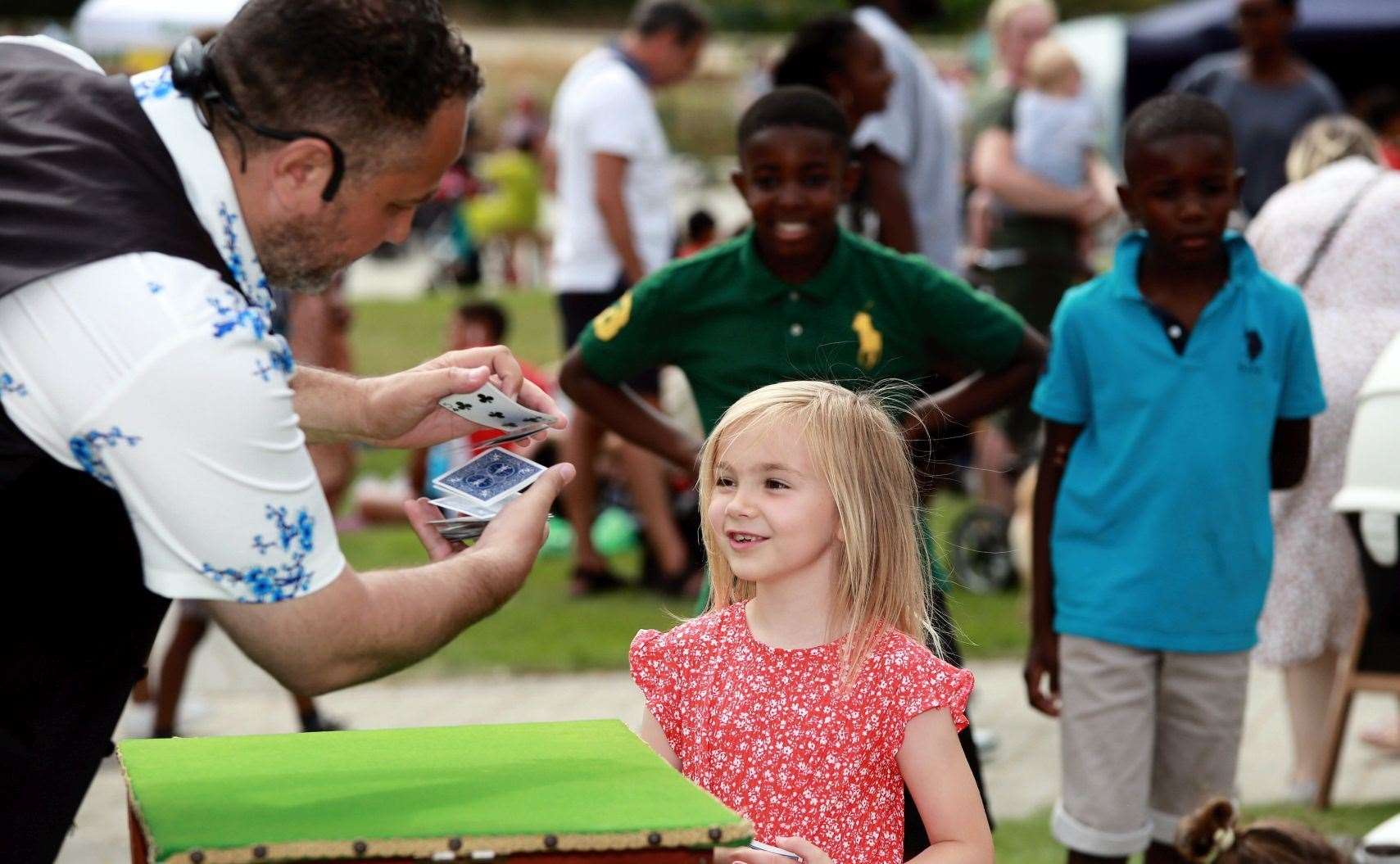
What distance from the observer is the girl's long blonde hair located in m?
3.19

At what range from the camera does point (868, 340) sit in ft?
14.2

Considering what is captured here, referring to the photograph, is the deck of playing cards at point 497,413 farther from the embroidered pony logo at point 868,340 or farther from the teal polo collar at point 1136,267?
the teal polo collar at point 1136,267

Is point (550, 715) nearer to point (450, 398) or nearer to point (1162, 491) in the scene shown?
point (1162, 491)

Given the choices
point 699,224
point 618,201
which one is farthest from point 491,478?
point 699,224

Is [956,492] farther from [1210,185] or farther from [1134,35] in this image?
[1134,35]

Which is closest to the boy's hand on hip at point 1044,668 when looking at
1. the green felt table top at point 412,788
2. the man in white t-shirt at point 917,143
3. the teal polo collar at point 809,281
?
the teal polo collar at point 809,281

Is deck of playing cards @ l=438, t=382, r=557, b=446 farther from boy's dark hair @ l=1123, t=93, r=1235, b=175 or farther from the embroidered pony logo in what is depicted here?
boy's dark hair @ l=1123, t=93, r=1235, b=175

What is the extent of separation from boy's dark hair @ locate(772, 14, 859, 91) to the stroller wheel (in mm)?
2949

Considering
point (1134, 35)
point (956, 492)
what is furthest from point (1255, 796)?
point (1134, 35)

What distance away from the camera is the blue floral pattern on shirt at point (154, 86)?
8.63ft

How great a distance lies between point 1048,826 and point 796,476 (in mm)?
2734

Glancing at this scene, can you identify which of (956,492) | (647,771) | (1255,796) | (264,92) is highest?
(264,92)

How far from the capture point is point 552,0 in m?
53.1

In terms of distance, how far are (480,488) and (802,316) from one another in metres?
→ 1.49
